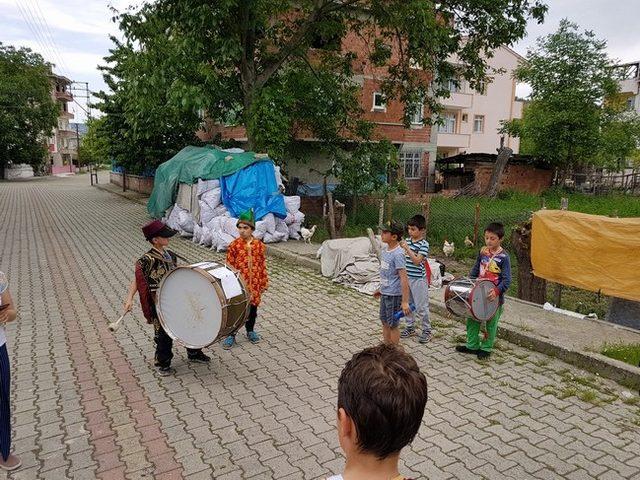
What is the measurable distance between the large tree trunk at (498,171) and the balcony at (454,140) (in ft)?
37.5

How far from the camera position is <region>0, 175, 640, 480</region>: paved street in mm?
3646

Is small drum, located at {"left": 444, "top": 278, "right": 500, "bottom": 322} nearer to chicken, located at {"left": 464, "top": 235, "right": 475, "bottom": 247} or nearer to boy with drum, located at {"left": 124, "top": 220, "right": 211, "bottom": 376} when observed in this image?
boy with drum, located at {"left": 124, "top": 220, "right": 211, "bottom": 376}

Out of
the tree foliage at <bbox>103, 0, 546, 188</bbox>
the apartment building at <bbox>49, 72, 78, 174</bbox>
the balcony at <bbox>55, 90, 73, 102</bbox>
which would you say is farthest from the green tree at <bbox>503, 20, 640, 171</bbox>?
the balcony at <bbox>55, 90, 73, 102</bbox>

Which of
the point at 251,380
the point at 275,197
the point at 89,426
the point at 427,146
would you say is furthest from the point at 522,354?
the point at 427,146

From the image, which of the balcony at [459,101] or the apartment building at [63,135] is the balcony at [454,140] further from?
the apartment building at [63,135]

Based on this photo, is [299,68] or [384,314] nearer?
[384,314]

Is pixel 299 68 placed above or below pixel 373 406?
above

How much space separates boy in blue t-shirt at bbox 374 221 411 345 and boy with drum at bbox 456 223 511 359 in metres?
0.94

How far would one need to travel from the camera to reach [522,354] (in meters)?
5.78

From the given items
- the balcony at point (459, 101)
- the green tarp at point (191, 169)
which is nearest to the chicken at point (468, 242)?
the green tarp at point (191, 169)

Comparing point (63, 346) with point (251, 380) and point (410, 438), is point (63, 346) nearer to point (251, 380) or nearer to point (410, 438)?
point (251, 380)

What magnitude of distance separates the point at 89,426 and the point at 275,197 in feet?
29.3

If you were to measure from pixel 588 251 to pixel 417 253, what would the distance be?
2.79m

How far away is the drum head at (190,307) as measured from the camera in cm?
461
